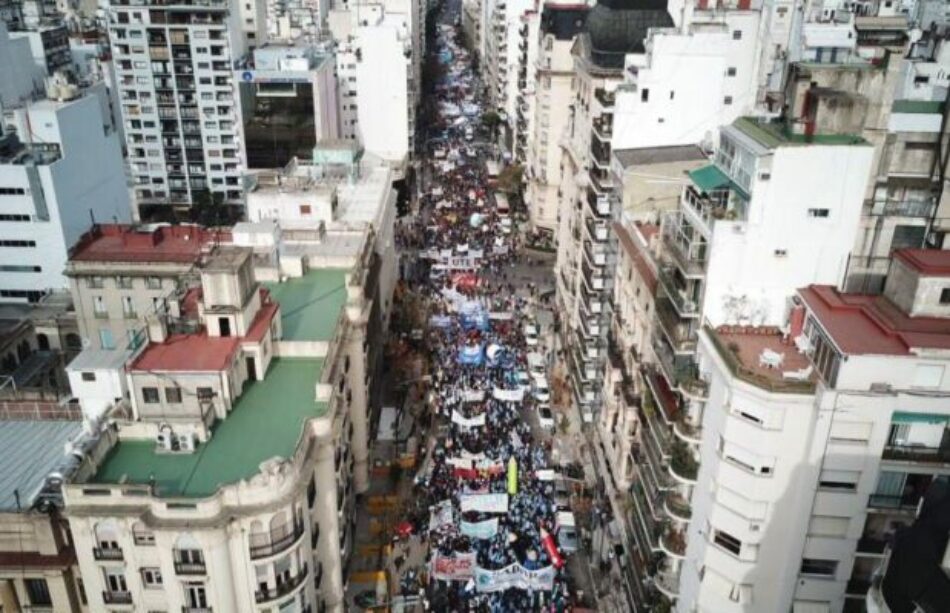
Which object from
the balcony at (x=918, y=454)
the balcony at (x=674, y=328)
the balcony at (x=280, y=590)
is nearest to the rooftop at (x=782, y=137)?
the balcony at (x=674, y=328)

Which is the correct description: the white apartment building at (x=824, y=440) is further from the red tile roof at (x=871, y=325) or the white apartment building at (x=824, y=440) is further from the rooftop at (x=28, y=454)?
the rooftop at (x=28, y=454)

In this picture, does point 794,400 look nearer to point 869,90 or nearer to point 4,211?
point 869,90

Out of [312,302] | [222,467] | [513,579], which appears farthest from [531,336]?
[222,467]

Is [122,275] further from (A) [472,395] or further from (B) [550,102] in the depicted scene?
(B) [550,102]

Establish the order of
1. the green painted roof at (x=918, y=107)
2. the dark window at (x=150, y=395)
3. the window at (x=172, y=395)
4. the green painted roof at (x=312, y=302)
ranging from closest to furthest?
the green painted roof at (x=918, y=107) < the dark window at (x=150, y=395) < the window at (x=172, y=395) < the green painted roof at (x=312, y=302)

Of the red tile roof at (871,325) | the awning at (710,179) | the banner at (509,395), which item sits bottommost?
the banner at (509,395)

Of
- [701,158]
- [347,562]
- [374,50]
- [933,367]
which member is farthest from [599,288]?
[374,50]
